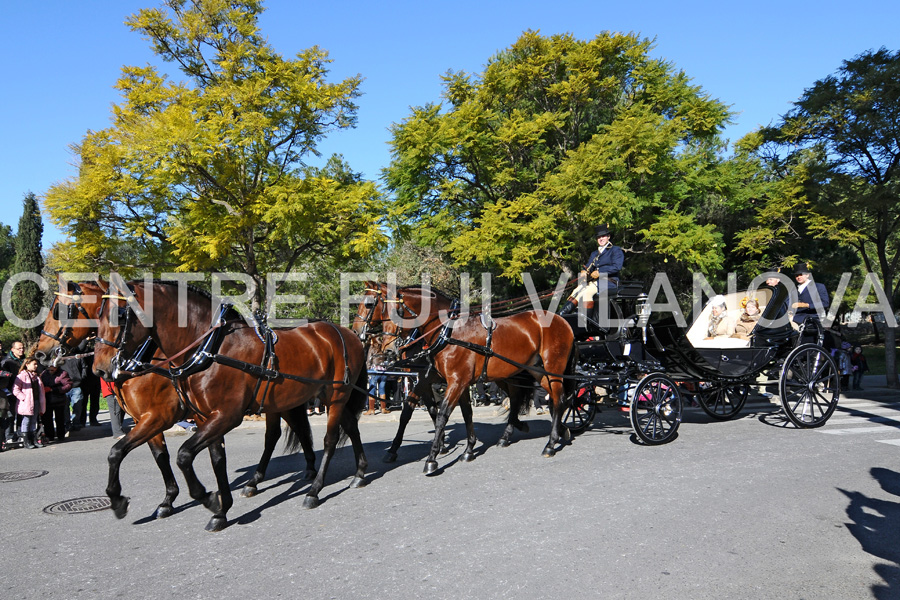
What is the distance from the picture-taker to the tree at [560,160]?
18.5 meters

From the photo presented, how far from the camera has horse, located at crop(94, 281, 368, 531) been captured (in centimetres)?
553

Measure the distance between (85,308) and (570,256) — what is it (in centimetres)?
1629

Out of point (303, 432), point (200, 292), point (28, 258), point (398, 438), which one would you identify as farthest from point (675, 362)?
point (28, 258)

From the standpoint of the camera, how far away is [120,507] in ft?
18.5

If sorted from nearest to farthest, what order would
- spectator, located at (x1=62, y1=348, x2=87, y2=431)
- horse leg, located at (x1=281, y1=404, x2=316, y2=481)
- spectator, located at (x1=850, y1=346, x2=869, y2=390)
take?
horse leg, located at (x1=281, y1=404, x2=316, y2=481)
spectator, located at (x1=62, y1=348, x2=87, y2=431)
spectator, located at (x1=850, y1=346, x2=869, y2=390)

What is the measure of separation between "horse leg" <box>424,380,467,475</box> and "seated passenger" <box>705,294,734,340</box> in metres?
5.05

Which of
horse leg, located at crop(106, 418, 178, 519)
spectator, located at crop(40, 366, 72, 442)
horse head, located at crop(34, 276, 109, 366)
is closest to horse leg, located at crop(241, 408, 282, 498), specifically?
horse leg, located at crop(106, 418, 178, 519)

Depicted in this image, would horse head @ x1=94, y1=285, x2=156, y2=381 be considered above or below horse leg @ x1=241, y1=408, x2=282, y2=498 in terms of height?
above

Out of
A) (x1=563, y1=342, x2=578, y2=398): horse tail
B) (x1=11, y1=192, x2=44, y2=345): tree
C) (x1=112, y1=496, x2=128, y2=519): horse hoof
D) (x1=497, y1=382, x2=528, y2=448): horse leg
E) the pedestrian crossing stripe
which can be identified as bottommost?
(x1=112, y1=496, x2=128, y2=519): horse hoof

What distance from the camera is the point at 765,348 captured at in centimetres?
968

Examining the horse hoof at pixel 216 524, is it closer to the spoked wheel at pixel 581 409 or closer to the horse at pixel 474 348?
the horse at pixel 474 348

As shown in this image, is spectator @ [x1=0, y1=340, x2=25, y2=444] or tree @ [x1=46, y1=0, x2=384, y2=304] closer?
spectator @ [x1=0, y1=340, x2=25, y2=444]

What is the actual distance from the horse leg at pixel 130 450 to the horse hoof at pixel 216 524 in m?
0.79

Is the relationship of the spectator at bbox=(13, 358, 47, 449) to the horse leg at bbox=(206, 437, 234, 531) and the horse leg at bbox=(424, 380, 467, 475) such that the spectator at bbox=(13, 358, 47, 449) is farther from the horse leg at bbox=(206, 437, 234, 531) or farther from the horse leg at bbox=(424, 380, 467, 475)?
the horse leg at bbox=(424, 380, 467, 475)
